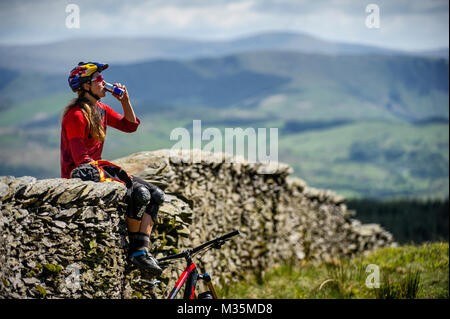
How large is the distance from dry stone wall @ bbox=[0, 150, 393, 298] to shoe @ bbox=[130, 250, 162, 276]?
184mm

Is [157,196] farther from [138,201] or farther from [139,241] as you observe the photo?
[139,241]

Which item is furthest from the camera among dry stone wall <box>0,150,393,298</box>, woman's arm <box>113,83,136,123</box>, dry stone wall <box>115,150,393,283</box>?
dry stone wall <box>115,150,393,283</box>

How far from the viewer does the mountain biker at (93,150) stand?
17.3 feet

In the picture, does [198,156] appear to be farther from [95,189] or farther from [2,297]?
[2,297]

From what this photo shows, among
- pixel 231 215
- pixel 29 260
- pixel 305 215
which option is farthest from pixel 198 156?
pixel 305 215

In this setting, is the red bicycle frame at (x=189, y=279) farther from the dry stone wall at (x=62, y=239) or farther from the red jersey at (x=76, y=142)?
the red jersey at (x=76, y=142)

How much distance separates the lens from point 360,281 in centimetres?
894

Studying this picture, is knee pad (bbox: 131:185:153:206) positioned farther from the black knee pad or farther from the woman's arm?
the woman's arm

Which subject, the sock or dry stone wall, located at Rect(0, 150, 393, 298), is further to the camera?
the sock

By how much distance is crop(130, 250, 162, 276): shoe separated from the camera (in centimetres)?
543

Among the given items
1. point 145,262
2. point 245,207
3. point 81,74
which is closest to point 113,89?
point 81,74

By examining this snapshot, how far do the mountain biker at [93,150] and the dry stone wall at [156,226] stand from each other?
15 cm

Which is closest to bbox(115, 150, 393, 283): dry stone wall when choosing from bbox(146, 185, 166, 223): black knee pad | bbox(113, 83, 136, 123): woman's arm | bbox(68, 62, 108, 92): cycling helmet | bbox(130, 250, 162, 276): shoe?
bbox(113, 83, 136, 123): woman's arm

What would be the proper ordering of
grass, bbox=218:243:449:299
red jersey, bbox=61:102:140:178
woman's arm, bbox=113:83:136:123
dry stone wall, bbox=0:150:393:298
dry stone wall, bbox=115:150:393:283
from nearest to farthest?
dry stone wall, bbox=0:150:393:298
red jersey, bbox=61:102:140:178
woman's arm, bbox=113:83:136:123
dry stone wall, bbox=115:150:393:283
grass, bbox=218:243:449:299
